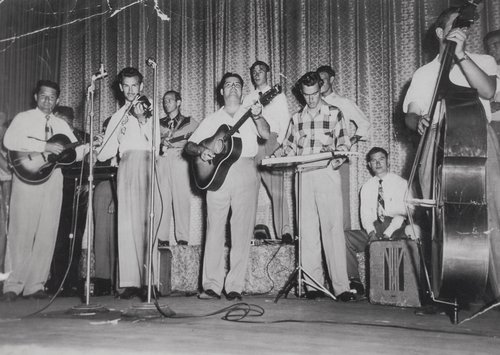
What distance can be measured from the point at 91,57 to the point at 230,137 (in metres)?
3.44

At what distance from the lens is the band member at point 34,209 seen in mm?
4160

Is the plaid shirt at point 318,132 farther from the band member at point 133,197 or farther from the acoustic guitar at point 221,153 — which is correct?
the band member at point 133,197

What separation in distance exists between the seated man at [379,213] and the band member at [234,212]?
41.6 inches

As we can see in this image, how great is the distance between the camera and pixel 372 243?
3893 millimetres

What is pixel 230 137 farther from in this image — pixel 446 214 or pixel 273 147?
pixel 446 214

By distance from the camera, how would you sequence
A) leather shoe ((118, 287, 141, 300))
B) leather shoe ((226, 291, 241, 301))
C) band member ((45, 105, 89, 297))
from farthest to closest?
1. band member ((45, 105, 89, 297))
2. leather shoe ((118, 287, 141, 300))
3. leather shoe ((226, 291, 241, 301))

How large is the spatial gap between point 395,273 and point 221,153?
1.61m

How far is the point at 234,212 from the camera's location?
411cm

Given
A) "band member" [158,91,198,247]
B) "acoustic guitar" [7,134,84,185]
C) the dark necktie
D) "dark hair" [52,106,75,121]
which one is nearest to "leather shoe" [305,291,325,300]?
"band member" [158,91,198,247]

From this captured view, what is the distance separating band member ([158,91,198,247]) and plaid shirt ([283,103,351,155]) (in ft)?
4.60

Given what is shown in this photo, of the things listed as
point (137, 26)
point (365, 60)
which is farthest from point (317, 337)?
point (137, 26)

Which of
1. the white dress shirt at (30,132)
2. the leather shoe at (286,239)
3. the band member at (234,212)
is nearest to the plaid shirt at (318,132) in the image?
the band member at (234,212)

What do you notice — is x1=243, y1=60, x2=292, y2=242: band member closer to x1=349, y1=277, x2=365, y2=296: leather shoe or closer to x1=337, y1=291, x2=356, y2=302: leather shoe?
x1=349, y1=277, x2=365, y2=296: leather shoe

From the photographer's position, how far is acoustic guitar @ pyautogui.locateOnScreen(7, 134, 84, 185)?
163 inches
